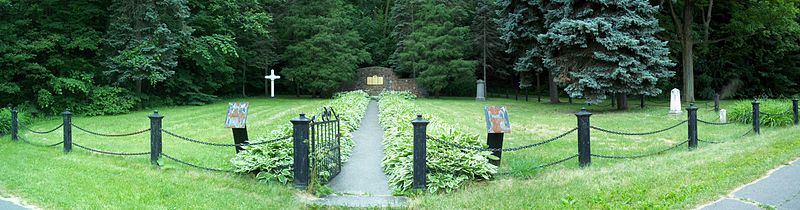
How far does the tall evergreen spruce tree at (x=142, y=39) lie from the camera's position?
23.4 meters

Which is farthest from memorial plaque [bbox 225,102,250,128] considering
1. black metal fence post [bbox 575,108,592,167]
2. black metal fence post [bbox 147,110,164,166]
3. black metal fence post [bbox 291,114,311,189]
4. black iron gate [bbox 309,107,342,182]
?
black metal fence post [bbox 575,108,592,167]

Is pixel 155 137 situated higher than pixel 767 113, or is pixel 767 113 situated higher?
pixel 767 113

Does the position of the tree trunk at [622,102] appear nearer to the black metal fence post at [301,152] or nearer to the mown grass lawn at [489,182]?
the mown grass lawn at [489,182]

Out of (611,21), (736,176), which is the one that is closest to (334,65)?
(611,21)

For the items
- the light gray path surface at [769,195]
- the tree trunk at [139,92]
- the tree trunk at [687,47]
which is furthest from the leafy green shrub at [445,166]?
the tree trunk at [687,47]

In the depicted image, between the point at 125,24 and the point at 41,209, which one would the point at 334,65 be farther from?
the point at 41,209

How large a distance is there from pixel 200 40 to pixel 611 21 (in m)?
18.3

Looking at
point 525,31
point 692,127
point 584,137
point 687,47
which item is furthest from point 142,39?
point 687,47

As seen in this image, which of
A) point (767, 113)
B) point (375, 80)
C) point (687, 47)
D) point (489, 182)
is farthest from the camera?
point (375, 80)

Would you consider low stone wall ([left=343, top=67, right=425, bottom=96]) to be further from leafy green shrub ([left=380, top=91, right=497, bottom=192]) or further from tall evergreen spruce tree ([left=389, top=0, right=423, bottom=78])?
leafy green shrub ([left=380, top=91, right=497, bottom=192])

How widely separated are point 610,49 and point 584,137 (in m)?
13.1

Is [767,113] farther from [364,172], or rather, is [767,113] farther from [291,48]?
[291,48]

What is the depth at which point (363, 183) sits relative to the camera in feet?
25.6

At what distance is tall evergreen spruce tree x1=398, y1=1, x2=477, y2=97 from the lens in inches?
1411
